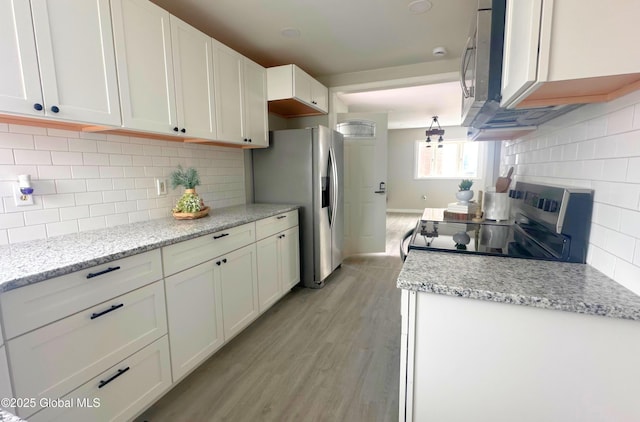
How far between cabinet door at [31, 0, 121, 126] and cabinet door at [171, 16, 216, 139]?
1.35 ft

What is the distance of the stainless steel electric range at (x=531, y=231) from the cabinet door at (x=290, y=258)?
4.34 ft

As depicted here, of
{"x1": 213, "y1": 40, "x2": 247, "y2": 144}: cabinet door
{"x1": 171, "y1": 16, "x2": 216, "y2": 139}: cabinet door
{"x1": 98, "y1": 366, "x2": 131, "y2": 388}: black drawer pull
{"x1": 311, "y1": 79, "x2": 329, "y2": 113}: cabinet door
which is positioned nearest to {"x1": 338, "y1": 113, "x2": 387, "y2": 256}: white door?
{"x1": 311, "y1": 79, "x2": 329, "y2": 113}: cabinet door

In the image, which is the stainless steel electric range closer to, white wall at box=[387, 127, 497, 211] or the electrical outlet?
the electrical outlet

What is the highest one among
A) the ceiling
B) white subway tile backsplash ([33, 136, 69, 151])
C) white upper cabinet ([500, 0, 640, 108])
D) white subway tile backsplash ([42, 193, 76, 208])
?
the ceiling

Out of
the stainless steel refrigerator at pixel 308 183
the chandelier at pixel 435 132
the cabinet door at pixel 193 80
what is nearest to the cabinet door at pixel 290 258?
the stainless steel refrigerator at pixel 308 183

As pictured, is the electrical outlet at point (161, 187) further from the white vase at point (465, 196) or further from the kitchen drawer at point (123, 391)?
the white vase at point (465, 196)

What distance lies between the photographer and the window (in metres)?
7.76

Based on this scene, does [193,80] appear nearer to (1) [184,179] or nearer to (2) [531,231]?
(1) [184,179]

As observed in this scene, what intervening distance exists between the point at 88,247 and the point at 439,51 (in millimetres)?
3183

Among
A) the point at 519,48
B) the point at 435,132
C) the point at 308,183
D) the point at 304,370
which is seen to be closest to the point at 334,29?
the point at 308,183

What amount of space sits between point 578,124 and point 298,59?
255 cm

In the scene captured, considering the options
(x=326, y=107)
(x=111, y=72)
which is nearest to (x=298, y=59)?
(x=326, y=107)

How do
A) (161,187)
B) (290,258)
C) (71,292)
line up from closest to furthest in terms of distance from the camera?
(71,292), (161,187), (290,258)

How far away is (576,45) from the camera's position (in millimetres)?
747
